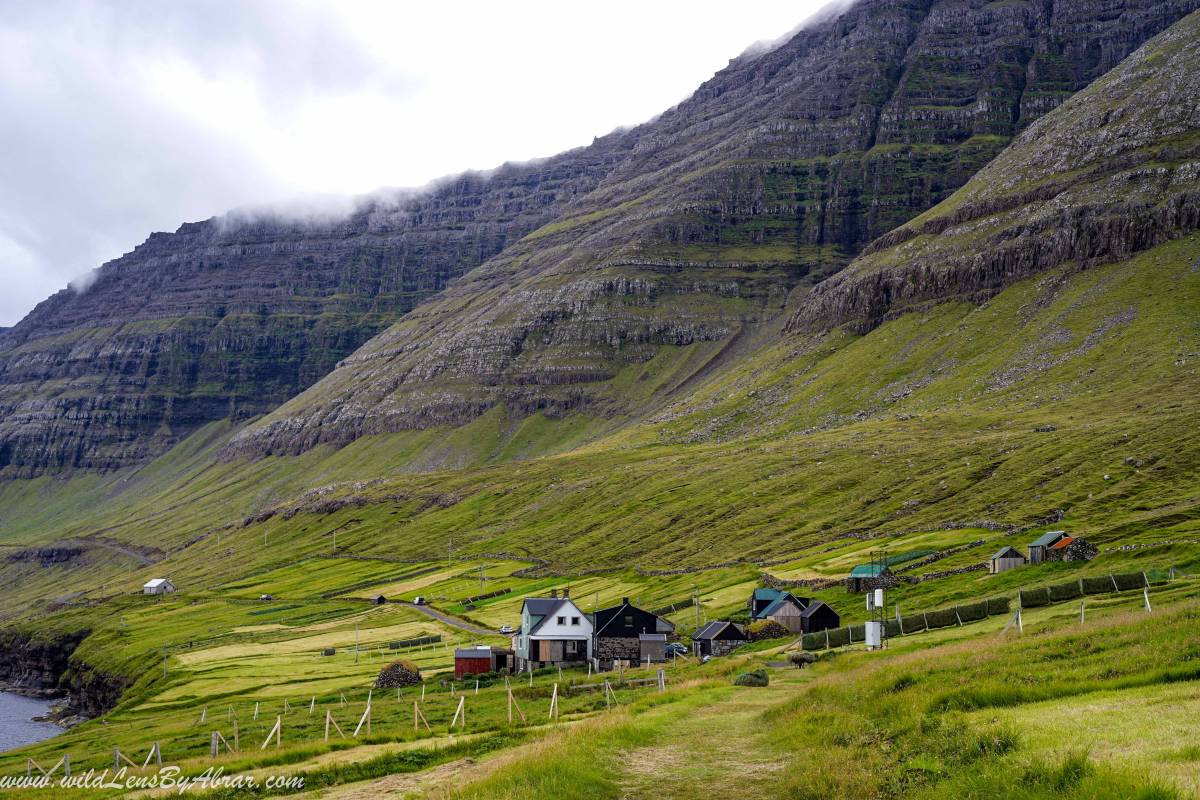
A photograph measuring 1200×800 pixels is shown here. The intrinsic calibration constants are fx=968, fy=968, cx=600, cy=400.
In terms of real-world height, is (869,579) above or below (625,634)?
above

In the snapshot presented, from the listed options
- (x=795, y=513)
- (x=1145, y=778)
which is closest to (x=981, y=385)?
(x=795, y=513)

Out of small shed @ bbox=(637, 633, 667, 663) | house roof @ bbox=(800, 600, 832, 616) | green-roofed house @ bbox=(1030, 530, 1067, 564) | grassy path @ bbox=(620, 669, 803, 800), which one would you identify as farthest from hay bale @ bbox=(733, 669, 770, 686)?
green-roofed house @ bbox=(1030, 530, 1067, 564)

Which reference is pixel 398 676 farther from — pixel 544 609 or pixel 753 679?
pixel 753 679

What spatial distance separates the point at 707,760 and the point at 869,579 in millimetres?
69895

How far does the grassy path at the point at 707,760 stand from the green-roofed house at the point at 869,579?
5633 centimetres

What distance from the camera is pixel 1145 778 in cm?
1720

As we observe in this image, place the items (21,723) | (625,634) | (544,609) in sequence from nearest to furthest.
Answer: (625,634)
(544,609)
(21,723)

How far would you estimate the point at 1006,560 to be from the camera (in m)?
86.7

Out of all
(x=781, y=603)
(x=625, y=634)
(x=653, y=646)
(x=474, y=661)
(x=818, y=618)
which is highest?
(x=781, y=603)

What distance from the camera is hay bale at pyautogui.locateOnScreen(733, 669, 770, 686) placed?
50.3 metres

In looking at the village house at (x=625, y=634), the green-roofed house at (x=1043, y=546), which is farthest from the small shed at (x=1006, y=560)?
the village house at (x=625, y=634)

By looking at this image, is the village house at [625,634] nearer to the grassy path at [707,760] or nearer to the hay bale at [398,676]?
the hay bale at [398,676]

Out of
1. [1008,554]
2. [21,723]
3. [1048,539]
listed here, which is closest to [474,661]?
[1008,554]

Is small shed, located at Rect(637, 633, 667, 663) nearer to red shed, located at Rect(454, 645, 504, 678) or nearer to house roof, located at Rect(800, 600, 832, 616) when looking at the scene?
house roof, located at Rect(800, 600, 832, 616)
